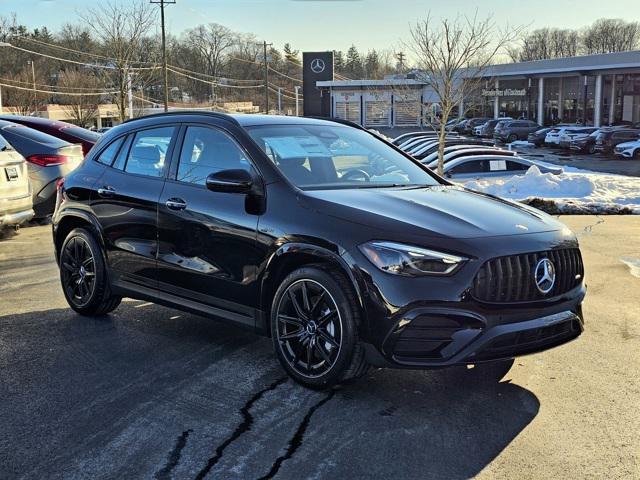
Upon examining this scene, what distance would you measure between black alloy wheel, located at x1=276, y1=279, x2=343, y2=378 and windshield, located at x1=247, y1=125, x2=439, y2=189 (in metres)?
0.74

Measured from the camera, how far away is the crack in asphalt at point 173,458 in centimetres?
310

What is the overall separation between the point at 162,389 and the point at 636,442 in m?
2.72

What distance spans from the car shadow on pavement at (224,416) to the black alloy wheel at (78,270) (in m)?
0.75

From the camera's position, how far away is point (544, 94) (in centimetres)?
5888

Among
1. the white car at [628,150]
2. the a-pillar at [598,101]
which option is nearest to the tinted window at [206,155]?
the white car at [628,150]

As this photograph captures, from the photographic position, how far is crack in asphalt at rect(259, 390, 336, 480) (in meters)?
3.13

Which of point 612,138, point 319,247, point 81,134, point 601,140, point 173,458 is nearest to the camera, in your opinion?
point 173,458

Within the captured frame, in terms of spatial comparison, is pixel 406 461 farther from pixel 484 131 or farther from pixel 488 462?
pixel 484 131

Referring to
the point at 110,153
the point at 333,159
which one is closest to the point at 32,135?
the point at 110,153

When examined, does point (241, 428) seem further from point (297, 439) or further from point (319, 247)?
point (319, 247)

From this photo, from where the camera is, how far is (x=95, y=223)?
5539 mm

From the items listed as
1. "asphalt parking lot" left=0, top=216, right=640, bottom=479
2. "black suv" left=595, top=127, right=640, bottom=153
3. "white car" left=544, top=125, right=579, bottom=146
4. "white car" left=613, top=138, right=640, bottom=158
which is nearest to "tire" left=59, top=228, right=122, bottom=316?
"asphalt parking lot" left=0, top=216, right=640, bottom=479

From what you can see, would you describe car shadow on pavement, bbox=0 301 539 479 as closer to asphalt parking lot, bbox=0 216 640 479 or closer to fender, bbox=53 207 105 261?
asphalt parking lot, bbox=0 216 640 479

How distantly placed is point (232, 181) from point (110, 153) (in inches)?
74.3
